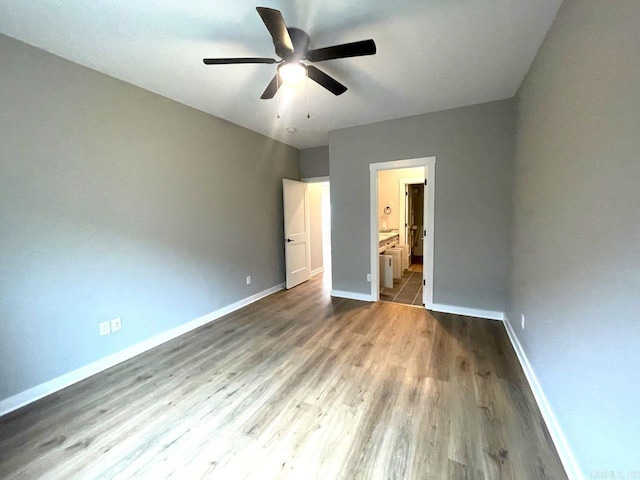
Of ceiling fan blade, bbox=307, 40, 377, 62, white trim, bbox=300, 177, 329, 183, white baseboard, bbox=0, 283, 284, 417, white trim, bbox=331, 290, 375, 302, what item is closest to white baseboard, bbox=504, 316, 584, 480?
white trim, bbox=331, 290, 375, 302

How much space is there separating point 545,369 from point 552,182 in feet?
4.14

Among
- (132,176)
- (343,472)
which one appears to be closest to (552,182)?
(343,472)

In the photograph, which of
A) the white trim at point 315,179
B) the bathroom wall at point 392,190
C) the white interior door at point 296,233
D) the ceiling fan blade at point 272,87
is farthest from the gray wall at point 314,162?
the ceiling fan blade at point 272,87

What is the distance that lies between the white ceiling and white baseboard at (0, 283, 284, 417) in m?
2.59

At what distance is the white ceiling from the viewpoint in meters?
1.64

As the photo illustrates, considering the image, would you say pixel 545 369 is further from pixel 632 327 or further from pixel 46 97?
pixel 46 97

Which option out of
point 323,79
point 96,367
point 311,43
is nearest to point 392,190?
point 323,79

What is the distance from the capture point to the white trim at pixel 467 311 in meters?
3.26

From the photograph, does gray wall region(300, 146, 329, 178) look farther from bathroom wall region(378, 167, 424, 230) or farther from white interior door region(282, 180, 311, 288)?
bathroom wall region(378, 167, 424, 230)

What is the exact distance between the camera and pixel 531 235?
2.17 m

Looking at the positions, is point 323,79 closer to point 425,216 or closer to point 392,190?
point 425,216

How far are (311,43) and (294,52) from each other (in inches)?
10.7

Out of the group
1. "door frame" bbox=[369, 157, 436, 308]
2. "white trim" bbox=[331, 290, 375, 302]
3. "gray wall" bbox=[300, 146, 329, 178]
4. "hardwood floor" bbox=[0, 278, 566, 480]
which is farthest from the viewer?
"gray wall" bbox=[300, 146, 329, 178]

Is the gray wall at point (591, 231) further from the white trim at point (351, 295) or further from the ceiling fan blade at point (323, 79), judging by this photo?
the white trim at point (351, 295)
